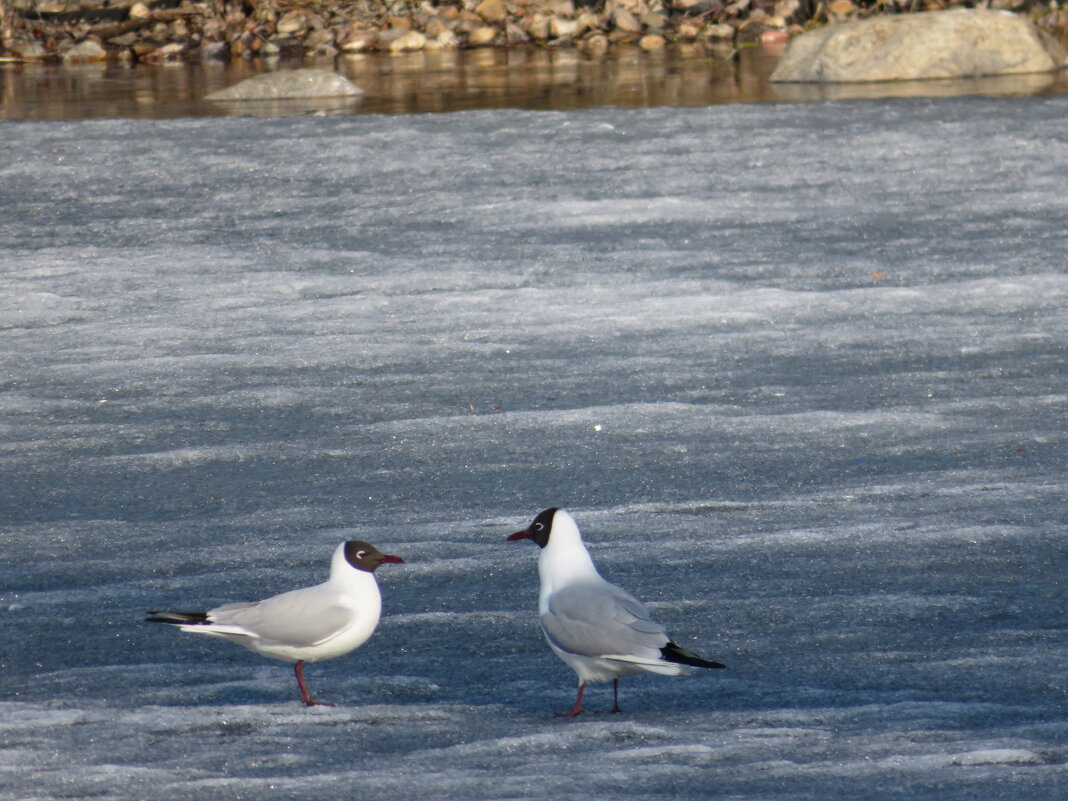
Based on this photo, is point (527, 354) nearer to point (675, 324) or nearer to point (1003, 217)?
point (675, 324)

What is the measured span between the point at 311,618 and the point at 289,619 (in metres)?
0.05

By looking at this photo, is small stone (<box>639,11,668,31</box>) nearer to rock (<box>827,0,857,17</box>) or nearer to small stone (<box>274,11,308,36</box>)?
rock (<box>827,0,857,17</box>)

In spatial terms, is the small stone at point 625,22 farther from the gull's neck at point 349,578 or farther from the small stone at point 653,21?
the gull's neck at point 349,578

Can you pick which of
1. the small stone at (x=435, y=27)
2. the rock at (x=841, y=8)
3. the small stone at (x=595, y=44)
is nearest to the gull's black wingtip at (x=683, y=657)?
the small stone at (x=595, y=44)

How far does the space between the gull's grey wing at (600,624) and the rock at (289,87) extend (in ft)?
41.7

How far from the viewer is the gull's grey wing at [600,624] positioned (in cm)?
340

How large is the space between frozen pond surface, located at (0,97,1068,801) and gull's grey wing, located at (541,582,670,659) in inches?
7.8

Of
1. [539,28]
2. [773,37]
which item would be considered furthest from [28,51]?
[773,37]

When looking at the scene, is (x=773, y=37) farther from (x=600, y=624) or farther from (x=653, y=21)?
(x=600, y=624)

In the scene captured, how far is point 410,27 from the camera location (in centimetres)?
2233

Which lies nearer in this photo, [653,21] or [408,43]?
[408,43]

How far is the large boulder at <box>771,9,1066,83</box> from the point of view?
1480 cm

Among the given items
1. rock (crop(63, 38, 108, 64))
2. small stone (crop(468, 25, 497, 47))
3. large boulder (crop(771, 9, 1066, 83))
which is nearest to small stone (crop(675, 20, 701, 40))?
small stone (crop(468, 25, 497, 47))

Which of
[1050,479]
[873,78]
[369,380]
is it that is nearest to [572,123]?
[873,78]
